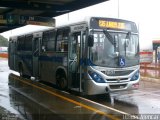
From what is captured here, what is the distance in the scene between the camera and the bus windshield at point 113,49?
37.7 ft

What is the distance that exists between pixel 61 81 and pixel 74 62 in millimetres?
1471

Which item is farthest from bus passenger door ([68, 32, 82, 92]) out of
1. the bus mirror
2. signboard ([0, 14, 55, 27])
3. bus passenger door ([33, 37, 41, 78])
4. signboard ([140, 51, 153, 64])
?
signboard ([140, 51, 153, 64])

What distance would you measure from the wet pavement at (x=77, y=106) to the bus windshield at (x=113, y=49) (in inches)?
55.5

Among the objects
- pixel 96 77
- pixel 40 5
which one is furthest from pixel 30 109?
pixel 40 5

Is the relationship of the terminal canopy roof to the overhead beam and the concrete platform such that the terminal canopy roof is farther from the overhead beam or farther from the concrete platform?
the concrete platform

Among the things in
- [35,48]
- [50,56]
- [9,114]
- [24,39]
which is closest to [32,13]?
[24,39]

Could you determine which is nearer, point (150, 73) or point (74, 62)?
point (74, 62)

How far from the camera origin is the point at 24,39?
777 inches

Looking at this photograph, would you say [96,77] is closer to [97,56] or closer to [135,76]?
[97,56]

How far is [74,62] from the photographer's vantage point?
12.5m

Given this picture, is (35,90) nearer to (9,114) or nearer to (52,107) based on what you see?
(52,107)

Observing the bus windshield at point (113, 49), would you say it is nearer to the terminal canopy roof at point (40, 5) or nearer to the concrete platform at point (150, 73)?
the terminal canopy roof at point (40, 5)

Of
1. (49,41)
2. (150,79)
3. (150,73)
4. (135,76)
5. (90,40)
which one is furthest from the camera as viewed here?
(150,73)

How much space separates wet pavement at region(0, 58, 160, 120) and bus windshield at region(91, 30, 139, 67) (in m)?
1.41
